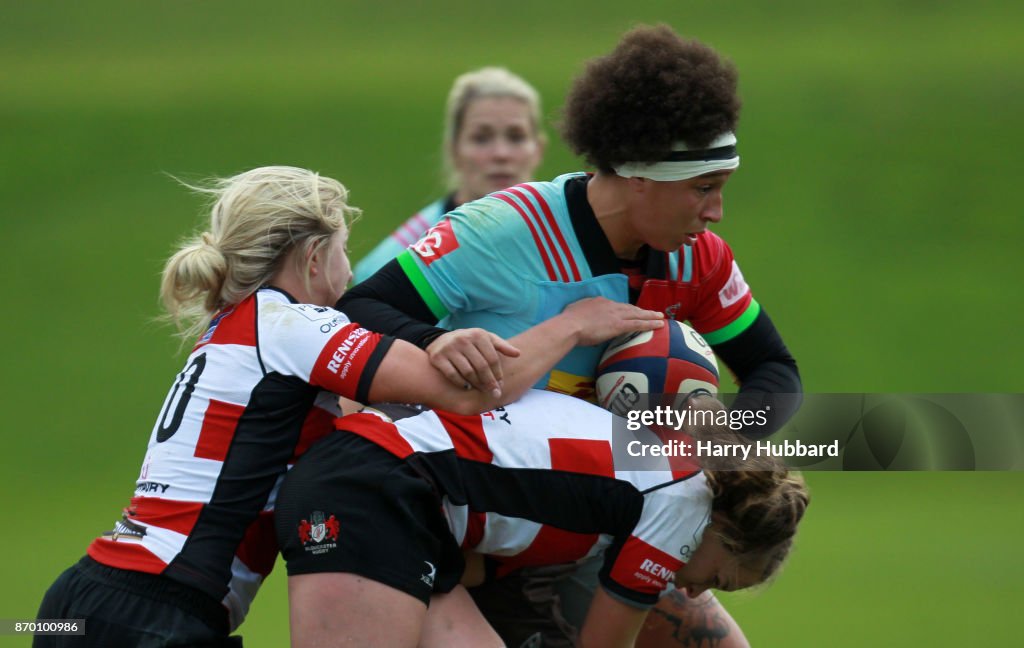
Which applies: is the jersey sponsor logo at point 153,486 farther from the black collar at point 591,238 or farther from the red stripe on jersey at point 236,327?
the black collar at point 591,238

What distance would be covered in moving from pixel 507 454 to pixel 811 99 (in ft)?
41.5

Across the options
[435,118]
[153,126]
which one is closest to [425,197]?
→ [435,118]

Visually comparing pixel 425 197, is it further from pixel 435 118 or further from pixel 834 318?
pixel 834 318

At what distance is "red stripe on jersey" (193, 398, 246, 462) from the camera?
3.35 metres

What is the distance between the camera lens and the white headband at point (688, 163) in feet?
11.8

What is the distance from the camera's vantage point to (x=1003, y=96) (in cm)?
1479

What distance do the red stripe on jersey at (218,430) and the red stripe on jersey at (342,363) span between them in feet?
0.72

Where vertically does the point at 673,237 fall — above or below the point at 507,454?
above

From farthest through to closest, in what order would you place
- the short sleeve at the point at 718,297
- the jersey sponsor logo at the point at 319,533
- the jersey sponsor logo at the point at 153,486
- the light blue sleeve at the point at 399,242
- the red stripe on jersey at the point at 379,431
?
the light blue sleeve at the point at 399,242
the short sleeve at the point at 718,297
the jersey sponsor logo at the point at 153,486
the red stripe on jersey at the point at 379,431
the jersey sponsor logo at the point at 319,533

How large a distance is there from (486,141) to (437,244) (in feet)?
10.3

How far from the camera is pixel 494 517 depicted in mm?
3334

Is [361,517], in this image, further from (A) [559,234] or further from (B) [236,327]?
(A) [559,234]

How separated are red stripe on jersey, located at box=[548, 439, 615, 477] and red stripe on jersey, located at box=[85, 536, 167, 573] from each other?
1.04m

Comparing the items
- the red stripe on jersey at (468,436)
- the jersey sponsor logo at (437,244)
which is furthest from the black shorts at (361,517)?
the jersey sponsor logo at (437,244)
